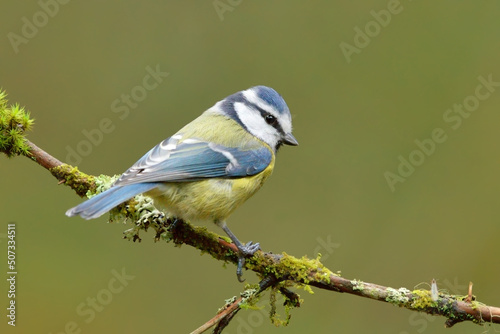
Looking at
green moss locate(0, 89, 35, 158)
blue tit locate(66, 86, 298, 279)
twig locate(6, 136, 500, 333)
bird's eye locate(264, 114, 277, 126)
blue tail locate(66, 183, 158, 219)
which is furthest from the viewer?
bird's eye locate(264, 114, 277, 126)

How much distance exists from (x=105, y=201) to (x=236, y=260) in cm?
49

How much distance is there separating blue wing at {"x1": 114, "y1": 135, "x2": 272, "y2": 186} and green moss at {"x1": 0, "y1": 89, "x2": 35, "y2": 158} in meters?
0.35

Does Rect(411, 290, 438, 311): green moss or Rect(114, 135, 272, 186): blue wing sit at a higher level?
Rect(114, 135, 272, 186): blue wing

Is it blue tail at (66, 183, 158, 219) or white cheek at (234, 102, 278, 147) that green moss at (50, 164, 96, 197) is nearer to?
blue tail at (66, 183, 158, 219)

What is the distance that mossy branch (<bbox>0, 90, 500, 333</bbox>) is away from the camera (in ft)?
5.24

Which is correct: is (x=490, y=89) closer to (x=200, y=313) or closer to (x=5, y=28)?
(x=200, y=313)

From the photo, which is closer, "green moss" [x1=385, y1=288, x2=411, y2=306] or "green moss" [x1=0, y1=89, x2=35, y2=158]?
"green moss" [x1=385, y1=288, x2=411, y2=306]

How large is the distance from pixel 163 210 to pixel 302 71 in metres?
2.21

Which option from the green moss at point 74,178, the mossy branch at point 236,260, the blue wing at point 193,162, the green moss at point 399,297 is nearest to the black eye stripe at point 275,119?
the blue wing at point 193,162

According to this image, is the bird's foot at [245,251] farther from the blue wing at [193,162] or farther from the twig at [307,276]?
the blue wing at [193,162]

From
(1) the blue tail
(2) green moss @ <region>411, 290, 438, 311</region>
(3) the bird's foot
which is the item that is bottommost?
(2) green moss @ <region>411, 290, 438, 311</region>

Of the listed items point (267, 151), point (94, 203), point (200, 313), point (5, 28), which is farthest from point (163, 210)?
point (5, 28)

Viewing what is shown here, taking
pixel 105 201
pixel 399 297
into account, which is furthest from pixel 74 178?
pixel 399 297

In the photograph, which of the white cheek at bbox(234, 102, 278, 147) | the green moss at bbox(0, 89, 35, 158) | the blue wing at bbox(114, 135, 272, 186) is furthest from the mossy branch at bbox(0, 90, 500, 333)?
the white cheek at bbox(234, 102, 278, 147)
